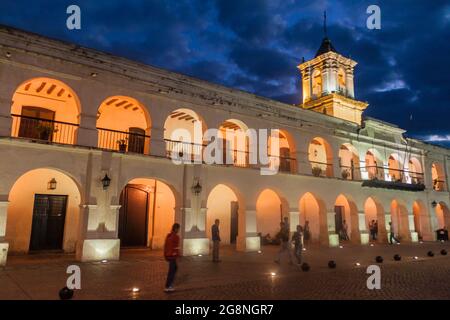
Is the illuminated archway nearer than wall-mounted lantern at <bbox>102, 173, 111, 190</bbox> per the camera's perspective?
No

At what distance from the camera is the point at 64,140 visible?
15.1 metres

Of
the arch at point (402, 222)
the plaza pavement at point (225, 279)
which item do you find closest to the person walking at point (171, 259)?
the plaza pavement at point (225, 279)

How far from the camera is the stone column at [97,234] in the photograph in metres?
12.9

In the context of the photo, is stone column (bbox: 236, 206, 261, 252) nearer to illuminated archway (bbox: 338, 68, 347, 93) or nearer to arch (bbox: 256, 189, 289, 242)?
arch (bbox: 256, 189, 289, 242)

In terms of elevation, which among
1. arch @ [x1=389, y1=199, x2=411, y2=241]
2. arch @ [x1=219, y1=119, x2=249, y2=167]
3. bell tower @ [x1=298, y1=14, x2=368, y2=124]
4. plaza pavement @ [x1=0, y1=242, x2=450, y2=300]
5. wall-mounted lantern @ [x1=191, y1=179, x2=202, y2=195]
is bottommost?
plaza pavement @ [x1=0, y1=242, x2=450, y2=300]

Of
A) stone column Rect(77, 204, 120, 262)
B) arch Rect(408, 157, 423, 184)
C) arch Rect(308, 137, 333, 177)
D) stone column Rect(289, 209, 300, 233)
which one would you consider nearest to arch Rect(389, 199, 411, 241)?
arch Rect(408, 157, 423, 184)

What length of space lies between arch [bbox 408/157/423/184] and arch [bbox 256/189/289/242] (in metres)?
11.8

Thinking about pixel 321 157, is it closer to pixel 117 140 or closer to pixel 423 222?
pixel 423 222

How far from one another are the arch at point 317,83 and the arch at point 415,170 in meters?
8.91

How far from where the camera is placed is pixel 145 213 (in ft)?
58.4

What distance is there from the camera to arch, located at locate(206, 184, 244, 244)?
67.6ft

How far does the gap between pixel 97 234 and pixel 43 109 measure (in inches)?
256

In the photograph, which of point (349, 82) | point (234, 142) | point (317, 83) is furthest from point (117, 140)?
point (349, 82)
